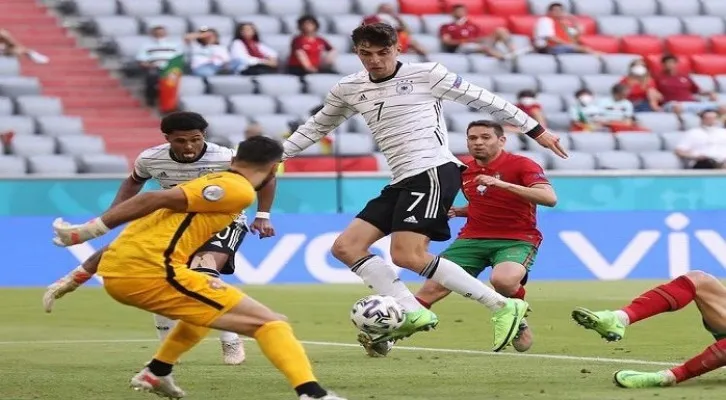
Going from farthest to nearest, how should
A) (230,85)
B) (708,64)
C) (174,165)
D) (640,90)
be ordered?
(708,64) → (640,90) → (230,85) → (174,165)

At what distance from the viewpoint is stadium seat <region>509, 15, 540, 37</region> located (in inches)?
1064

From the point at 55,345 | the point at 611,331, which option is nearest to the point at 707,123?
the point at 55,345

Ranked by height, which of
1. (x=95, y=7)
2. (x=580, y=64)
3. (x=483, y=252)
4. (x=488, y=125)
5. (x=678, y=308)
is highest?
(x=678, y=308)

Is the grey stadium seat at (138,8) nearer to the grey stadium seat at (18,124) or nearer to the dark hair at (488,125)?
the grey stadium seat at (18,124)

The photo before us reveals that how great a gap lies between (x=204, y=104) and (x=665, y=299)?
14.3m

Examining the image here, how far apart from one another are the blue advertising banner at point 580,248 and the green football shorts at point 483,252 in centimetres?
662

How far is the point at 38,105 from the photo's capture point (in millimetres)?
22031

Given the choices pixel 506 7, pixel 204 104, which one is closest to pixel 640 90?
pixel 506 7

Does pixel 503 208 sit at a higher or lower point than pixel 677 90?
higher

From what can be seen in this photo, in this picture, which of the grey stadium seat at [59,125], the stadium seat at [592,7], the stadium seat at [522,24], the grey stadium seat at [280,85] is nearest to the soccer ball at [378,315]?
the grey stadium seat at [59,125]

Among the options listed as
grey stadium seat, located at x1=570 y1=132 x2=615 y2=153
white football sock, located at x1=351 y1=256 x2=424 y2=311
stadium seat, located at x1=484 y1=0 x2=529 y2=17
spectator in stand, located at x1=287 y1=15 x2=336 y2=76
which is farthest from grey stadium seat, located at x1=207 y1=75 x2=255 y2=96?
white football sock, located at x1=351 y1=256 x2=424 y2=311

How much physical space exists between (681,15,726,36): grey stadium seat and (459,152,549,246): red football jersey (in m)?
17.2

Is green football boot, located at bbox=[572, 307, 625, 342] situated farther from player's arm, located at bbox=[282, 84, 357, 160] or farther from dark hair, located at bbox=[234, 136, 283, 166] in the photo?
player's arm, located at bbox=[282, 84, 357, 160]

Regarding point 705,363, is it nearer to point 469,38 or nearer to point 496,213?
point 496,213
